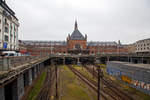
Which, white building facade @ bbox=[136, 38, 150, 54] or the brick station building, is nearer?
white building facade @ bbox=[136, 38, 150, 54]

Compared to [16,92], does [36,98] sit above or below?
below

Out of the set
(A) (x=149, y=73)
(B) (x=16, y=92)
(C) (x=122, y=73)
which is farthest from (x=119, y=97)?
(B) (x=16, y=92)

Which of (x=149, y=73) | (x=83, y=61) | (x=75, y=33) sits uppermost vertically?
(x=75, y=33)

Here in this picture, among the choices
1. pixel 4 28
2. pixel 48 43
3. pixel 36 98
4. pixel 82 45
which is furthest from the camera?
pixel 48 43

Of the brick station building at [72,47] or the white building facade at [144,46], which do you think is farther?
the brick station building at [72,47]

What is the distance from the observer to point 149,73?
715 inches

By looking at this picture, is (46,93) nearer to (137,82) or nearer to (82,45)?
(137,82)

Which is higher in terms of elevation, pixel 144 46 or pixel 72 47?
pixel 144 46

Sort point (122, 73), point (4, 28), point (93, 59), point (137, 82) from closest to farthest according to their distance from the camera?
point (137, 82) < point (122, 73) < point (4, 28) < point (93, 59)

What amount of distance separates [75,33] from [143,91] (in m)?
87.0

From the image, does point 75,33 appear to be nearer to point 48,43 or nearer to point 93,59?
point 48,43

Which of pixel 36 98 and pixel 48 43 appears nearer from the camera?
pixel 36 98

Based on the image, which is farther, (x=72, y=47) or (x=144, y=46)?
(x=72, y=47)

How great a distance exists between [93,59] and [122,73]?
41.7 metres
